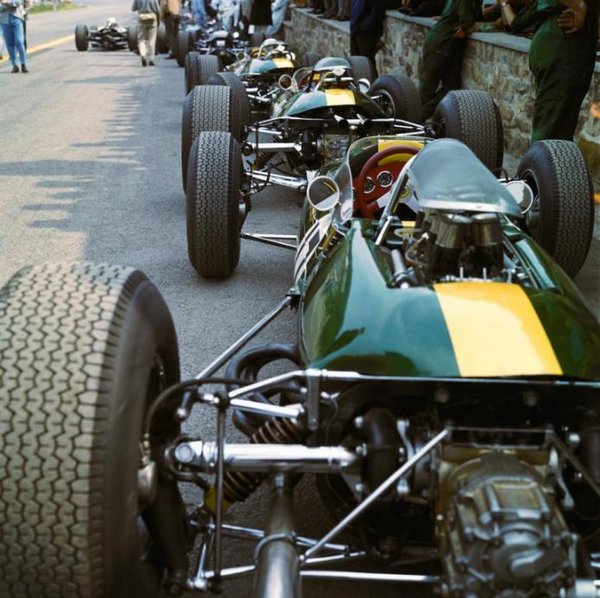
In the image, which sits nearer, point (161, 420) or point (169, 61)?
point (161, 420)

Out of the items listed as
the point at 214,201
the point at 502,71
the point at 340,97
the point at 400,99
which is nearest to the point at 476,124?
the point at 340,97

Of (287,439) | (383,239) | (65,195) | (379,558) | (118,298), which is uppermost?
(118,298)

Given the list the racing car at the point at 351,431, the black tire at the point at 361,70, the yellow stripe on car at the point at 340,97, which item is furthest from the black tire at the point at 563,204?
the black tire at the point at 361,70

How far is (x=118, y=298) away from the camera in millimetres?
2512

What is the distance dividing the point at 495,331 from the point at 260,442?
764 millimetres

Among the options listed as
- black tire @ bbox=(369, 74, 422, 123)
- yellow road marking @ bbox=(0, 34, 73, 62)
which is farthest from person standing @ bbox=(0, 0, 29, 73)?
black tire @ bbox=(369, 74, 422, 123)

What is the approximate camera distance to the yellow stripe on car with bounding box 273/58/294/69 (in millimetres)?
11151

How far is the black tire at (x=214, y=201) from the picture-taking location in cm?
547

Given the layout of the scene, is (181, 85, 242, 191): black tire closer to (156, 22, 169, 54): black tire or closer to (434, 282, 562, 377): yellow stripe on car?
(434, 282, 562, 377): yellow stripe on car

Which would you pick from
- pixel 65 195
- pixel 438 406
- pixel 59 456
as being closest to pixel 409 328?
pixel 438 406

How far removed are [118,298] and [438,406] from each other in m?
0.95

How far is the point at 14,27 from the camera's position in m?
18.3

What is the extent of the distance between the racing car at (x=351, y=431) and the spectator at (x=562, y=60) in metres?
4.18

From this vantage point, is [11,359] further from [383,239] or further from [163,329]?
[383,239]
